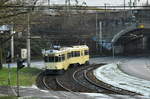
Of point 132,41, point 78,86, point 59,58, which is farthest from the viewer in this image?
point 132,41

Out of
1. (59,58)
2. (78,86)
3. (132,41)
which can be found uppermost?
(59,58)

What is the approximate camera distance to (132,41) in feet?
363

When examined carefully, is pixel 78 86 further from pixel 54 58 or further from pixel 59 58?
pixel 54 58

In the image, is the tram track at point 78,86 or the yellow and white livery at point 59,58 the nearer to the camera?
the tram track at point 78,86

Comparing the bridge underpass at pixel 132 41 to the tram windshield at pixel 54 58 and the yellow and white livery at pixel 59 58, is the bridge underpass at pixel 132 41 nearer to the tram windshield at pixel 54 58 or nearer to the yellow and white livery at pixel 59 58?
the yellow and white livery at pixel 59 58

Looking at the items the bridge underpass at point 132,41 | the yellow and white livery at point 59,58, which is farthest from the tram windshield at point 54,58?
the bridge underpass at point 132,41

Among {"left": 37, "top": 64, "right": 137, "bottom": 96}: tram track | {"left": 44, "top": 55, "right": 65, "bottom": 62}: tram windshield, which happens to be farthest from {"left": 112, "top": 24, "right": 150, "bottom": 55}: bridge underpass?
{"left": 37, "top": 64, "right": 137, "bottom": 96}: tram track

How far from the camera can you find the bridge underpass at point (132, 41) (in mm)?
93000

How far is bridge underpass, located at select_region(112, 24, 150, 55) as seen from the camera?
9300 cm

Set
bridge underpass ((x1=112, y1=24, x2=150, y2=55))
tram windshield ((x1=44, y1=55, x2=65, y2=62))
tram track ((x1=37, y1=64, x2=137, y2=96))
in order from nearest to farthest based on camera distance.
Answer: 1. tram track ((x1=37, y1=64, x2=137, y2=96))
2. tram windshield ((x1=44, y1=55, x2=65, y2=62))
3. bridge underpass ((x1=112, y1=24, x2=150, y2=55))

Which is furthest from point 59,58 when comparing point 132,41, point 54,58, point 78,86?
point 132,41

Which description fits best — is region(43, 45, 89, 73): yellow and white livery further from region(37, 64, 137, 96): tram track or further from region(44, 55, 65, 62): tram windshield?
region(37, 64, 137, 96): tram track

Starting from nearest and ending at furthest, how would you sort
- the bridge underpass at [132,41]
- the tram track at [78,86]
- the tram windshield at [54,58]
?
the tram track at [78,86]
the tram windshield at [54,58]
the bridge underpass at [132,41]

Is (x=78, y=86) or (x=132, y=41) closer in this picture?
(x=78, y=86)
